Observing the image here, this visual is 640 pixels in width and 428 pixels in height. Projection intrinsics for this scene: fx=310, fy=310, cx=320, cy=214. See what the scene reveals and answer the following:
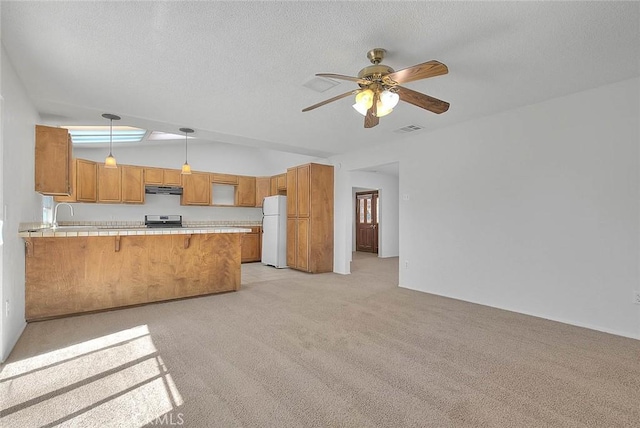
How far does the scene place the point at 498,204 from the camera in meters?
3.81

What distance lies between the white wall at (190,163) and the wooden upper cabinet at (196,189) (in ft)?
0.75

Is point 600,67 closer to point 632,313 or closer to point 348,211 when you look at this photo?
point 632,313

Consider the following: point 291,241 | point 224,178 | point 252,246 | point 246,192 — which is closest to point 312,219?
point 291,241

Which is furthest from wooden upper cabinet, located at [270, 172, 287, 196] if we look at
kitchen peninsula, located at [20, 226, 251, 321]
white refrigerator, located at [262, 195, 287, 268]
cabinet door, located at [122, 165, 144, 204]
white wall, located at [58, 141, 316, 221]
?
kitchen peninsula, located at [20, 226, 251, 321]

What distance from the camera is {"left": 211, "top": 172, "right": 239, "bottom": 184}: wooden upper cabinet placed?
24.8 feet

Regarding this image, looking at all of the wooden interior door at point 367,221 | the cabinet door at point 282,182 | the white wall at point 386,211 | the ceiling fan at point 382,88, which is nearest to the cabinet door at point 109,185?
the cabinet door at point 282,182

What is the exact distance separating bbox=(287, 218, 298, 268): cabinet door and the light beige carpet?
9.72 feet

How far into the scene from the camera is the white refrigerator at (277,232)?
6801 millimetres

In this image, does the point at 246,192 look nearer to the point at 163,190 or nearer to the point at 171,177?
the point at 171,177

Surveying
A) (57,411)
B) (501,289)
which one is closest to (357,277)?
(501,289)

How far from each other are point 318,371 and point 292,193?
4.77 meters

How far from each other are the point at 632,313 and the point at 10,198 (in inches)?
217

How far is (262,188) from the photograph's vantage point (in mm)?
8102

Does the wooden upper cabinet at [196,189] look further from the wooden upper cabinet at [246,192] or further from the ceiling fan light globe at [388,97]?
the ceiling fan light globe at [388,97]
